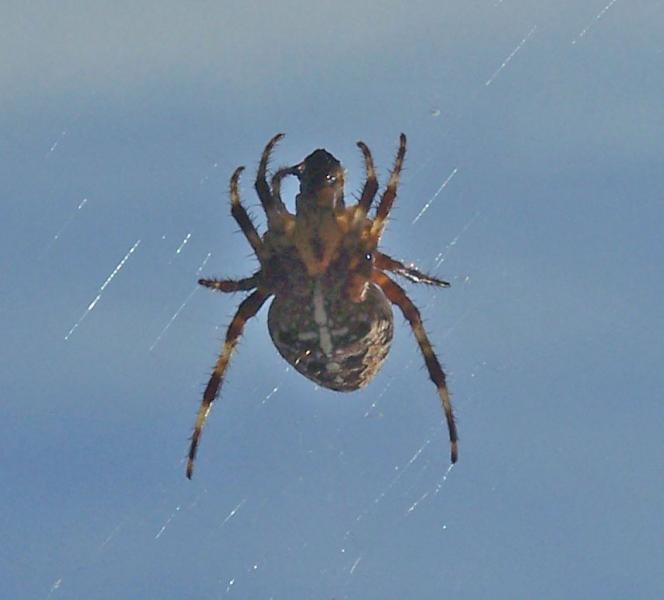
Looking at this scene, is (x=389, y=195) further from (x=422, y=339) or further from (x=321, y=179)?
(x=422, y=339)

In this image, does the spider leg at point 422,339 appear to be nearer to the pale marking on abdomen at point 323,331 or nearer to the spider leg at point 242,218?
the pale marking on abdomen at point 323,331

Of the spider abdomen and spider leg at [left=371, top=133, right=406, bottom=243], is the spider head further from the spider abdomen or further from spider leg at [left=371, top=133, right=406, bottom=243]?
the spider abdomen

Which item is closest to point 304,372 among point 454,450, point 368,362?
point 368,362

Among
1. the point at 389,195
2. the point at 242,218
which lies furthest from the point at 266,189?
the point at 389,195

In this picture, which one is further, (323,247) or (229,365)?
(229,365)

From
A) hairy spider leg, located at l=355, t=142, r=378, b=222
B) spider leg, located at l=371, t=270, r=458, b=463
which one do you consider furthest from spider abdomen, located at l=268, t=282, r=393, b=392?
hairy spider leg, located at l=355, t=142, r=378, b=222

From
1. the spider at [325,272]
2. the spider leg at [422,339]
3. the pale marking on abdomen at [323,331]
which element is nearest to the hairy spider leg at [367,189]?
the spider at [325,272]

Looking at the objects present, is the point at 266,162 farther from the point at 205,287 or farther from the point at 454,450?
the point at 454,450
